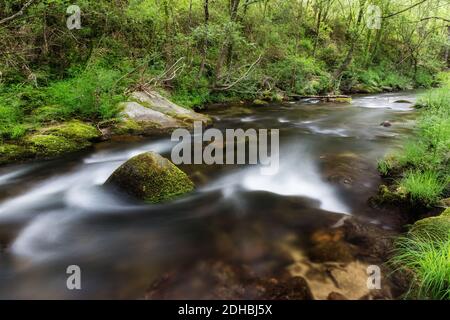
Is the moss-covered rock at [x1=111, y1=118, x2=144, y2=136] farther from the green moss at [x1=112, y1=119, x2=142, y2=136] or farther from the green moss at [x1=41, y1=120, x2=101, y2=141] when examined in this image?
the green moss at [x1=41, y1=120, x2=101, y2=141]

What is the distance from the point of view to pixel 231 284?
3100mm

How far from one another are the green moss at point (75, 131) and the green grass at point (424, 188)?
6.56 metres

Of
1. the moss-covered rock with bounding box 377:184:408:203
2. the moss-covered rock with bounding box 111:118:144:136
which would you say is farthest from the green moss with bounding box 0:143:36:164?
the moss-covered rock with bounding box 377:184:408:203

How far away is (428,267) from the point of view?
2873 mm

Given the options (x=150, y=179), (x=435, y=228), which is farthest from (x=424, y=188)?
(x=150, y=179)

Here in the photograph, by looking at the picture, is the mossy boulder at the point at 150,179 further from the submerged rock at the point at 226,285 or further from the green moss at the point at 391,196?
the green moss at the point at 391,196

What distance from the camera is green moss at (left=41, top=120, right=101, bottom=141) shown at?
23.6 ft

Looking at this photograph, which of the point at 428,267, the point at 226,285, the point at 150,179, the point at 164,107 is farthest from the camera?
the point at 164,107

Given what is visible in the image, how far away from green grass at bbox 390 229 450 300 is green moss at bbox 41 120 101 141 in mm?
6691

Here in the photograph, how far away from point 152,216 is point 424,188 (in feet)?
12.3

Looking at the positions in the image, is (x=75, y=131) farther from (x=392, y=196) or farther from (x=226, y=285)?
(x=392, y=196)
